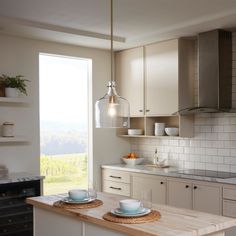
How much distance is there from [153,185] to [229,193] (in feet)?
3.85

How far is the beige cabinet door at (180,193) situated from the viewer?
185 inches

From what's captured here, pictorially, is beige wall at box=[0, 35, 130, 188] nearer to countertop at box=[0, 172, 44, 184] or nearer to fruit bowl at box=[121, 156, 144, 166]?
countertop at box=[0, 172, 44, 184]

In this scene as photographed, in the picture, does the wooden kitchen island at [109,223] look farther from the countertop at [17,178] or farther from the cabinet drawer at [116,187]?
the cabinet drawer at [116,187]

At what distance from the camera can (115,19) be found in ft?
14.9

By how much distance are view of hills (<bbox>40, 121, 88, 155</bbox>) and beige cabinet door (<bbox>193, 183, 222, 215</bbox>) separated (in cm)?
198

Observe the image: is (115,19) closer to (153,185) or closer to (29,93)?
Answer: (29,93)

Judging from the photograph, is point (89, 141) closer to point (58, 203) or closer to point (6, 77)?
point (6, 77)

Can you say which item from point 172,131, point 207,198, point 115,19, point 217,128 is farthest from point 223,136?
point 115,19

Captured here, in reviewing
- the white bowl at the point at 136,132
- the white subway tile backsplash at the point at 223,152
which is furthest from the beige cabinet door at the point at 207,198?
the white bowl at the point at 136,132

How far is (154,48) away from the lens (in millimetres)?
5562

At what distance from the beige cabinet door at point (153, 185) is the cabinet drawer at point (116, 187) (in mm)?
136

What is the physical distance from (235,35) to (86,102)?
2.32 metres

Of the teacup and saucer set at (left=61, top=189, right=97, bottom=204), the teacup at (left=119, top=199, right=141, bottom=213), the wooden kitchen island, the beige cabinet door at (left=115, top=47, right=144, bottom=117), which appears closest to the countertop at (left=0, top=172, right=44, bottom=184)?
the wooden kitchen island

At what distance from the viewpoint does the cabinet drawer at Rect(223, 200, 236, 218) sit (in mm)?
4188
